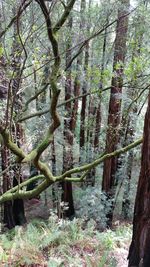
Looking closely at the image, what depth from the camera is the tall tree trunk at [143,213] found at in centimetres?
190

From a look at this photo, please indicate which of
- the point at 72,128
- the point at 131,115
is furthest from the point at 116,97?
the point at 72,128

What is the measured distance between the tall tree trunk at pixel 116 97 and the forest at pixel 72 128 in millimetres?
34

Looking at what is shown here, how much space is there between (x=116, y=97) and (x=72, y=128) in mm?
2252

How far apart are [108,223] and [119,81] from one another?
4.63 metres

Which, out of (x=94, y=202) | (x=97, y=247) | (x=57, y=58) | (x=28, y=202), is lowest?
(x=28, y=202)

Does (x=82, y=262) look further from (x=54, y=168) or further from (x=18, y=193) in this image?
(x=54, y=168)

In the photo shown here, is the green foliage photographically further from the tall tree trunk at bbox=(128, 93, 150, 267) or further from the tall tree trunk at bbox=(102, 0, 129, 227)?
the tall tree trunk at bbox=(128, 93, 150, 267)

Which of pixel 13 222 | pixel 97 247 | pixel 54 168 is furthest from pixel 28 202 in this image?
pixel 97 247

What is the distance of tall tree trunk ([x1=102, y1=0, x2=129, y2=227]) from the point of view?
5875 mm

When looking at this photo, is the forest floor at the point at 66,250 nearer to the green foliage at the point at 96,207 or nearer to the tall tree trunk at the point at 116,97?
the tall tree trunk at the point at 116,97

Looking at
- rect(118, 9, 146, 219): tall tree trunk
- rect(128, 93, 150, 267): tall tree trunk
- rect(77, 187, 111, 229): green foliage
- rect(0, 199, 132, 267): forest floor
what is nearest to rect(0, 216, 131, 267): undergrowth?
rect(0, 199, 132, 267): forest floor

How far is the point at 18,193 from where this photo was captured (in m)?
4.21

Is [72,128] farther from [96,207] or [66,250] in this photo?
[66,250]

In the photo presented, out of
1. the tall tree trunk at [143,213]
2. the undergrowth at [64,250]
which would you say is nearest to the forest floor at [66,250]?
the undergrowth at [64,250]
